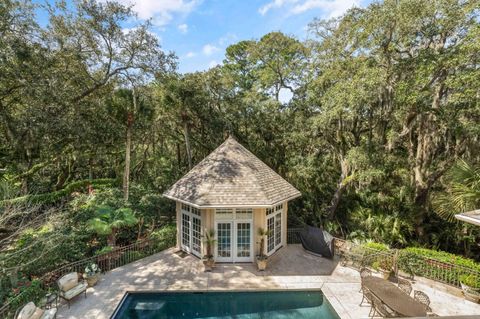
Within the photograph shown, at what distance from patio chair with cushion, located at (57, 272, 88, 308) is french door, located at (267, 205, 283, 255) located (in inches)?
315

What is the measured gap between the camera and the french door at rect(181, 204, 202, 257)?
40.8 feet

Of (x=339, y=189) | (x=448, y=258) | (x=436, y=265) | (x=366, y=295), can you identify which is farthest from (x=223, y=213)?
(x=448, y=258)

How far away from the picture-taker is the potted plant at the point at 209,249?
11.3 meters

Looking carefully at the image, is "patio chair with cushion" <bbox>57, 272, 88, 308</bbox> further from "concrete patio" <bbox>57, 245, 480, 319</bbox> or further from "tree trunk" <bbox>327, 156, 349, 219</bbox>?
"tree trunk" <bbox>327, 156, 349, 219</bbox>

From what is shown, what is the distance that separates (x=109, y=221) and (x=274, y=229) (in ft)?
27.3

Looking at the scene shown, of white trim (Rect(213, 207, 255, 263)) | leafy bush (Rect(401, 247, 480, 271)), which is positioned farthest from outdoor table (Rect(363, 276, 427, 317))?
white trim (Rect(213, 207, 255, 263))

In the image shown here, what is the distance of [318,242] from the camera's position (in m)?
12.8

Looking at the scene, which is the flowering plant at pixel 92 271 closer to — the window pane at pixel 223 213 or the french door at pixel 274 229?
the window pane at pixel 223 213

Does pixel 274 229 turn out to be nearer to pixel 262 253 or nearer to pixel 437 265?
pixel 262 253

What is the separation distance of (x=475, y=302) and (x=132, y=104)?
17948 millimetres

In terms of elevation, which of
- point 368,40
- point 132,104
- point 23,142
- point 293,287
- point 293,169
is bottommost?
point 293,287

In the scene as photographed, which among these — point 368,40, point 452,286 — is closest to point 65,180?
point 368,40

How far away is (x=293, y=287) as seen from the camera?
32.5 feet

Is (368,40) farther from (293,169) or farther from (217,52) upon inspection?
(217,52)
